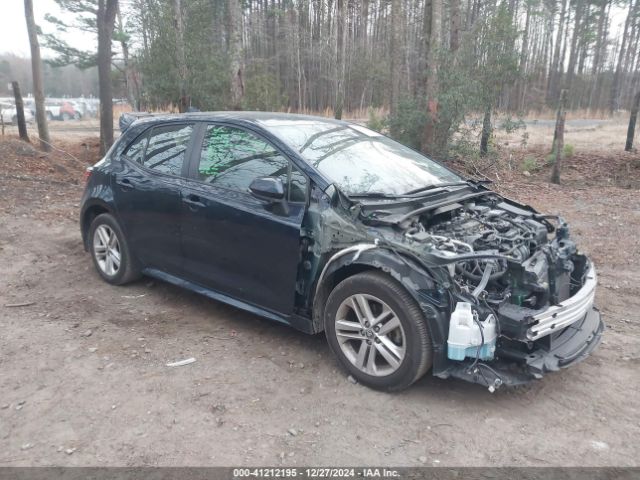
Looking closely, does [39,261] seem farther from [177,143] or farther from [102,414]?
[102,414]

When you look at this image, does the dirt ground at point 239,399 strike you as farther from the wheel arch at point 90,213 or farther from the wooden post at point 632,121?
the wooden post at point 632,121

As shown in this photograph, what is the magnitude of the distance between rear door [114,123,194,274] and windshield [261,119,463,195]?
0.91 metres

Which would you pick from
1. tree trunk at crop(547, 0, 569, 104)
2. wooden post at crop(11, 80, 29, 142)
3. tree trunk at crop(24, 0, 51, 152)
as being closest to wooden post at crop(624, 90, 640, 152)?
tree trunk at crop(24, 0, 51, 152)

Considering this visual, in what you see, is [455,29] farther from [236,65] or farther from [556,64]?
[556,64]

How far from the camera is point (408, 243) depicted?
326 centimetres

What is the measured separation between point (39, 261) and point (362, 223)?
4.32 meters

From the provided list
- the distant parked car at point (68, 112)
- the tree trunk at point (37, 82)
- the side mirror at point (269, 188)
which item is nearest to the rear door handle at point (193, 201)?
the side mirror at point (269, 188)

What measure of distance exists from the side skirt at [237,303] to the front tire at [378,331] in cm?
23

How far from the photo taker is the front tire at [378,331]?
317 cm

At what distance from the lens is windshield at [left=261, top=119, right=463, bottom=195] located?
3861 mm

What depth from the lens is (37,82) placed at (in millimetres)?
12562

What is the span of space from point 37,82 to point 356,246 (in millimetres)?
12188

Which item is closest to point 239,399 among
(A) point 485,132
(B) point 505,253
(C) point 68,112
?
(B) point 505,253

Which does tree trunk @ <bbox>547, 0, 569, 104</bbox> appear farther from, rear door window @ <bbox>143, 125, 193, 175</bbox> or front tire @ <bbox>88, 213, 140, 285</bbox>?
front tire @ <bbox>88, 213, 140, 285</bbox>
